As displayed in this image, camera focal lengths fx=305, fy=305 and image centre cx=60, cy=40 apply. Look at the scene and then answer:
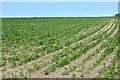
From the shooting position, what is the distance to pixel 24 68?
14.6 meters

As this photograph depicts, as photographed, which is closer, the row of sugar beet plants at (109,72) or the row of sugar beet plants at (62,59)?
the row of sugar beet plants at (109,72)

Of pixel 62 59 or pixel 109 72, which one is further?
pixel 62 59

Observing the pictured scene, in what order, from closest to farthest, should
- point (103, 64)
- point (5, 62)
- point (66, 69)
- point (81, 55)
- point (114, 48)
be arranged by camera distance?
point (66, 69) < point (103, 64) < point (5, 62) < point (81, 55) < point (114, 48)

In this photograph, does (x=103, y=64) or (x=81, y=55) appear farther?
(x=81, y=55)

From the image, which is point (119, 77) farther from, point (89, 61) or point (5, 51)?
point (5, 51)

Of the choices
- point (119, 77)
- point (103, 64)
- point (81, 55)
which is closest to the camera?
point (119, 77)

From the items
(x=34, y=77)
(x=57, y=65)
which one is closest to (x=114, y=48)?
(x=57, y=65)

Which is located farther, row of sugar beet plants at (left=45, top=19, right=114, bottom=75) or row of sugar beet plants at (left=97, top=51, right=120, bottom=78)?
row of sugar beet plants at (left=45, top=19, right=114, bottom=75)

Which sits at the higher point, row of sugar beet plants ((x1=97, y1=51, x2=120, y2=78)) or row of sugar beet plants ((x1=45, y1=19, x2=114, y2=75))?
row of sugar beet plants ((x1=45, y1=19, x2=114, y2=75))

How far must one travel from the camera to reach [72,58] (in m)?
16.3

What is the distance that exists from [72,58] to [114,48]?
4504 millimetres

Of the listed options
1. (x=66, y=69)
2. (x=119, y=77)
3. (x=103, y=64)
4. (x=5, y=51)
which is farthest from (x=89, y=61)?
(x=5, y=51)

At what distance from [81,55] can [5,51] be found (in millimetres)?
5575

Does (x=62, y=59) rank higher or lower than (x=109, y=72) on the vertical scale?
higher
